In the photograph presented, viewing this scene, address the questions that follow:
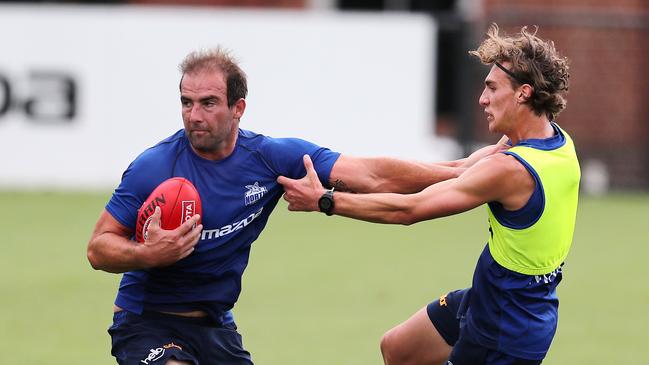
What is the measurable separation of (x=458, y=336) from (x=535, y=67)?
1.53 metres

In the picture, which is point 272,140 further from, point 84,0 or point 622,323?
point 84,0

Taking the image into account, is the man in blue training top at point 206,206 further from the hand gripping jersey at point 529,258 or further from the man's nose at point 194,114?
the hand gripping jersey at point 529,258

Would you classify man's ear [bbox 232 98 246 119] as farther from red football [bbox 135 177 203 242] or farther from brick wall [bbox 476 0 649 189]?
brick wall [bbox 476 0 649 189]

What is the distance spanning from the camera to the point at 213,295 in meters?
6.94

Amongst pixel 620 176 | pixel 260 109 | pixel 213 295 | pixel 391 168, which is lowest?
pixel 620 176

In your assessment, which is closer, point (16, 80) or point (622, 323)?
point (622, 323)

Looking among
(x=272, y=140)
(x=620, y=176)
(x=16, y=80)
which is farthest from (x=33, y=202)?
(x=272, y=140)

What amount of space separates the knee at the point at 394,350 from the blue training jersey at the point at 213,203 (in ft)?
2.87

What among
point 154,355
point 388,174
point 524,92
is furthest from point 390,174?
point 154,355

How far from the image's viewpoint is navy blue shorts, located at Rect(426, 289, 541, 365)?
255 inches

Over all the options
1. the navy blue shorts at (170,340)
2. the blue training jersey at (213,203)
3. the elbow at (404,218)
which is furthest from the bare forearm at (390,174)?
the navy blue shorts at (170,340)

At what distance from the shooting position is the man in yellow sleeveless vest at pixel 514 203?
6285 millimetres

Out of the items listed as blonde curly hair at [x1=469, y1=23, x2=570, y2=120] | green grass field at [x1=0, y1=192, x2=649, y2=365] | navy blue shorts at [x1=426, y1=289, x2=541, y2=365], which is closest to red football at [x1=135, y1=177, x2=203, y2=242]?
navy blue shorts at [x1=426, y1=289, x2=541, y2=365]

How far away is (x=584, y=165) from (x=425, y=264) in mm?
9227
